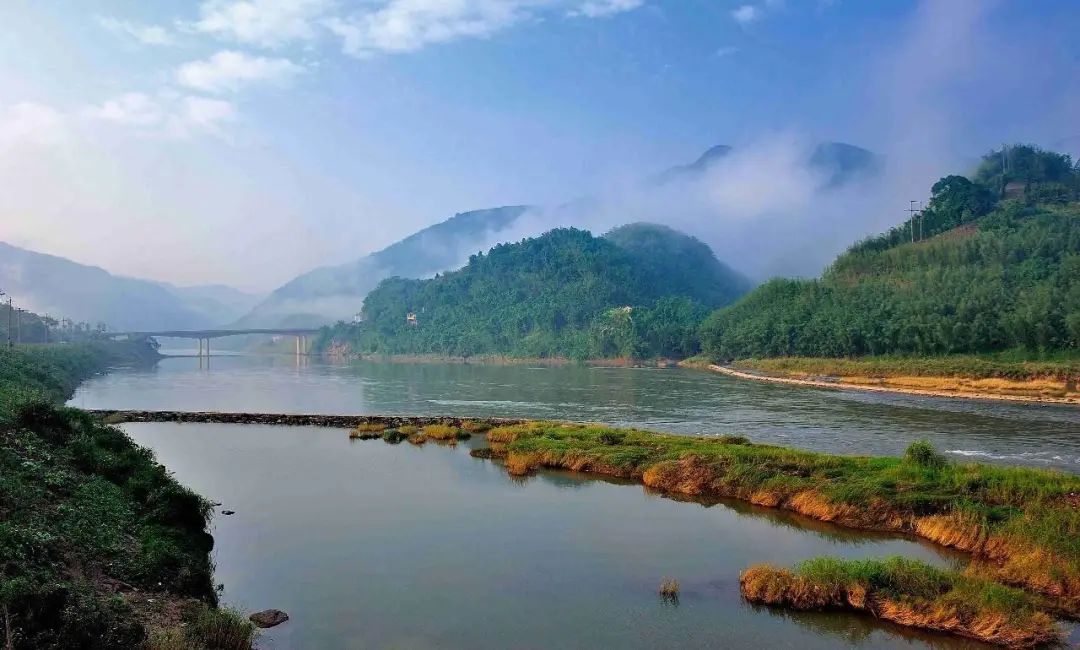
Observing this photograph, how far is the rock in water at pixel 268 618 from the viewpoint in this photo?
13375 millimetres

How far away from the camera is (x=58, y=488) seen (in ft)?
51.4

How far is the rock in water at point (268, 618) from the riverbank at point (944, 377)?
182 ft

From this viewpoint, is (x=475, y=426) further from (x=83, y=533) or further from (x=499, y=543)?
(x=83, y=533)

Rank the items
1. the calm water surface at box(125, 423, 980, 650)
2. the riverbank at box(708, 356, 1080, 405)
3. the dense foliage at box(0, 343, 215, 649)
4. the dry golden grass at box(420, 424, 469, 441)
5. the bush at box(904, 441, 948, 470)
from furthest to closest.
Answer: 1. the riverbank at box(708, 356, 1080, 405)
2. the dry golden grass at box(420, 424, 469, 441)
3. the bush at box(904, 441, 948, 470)
4. the calm water surface at box(125, 423, 980, 650)
5. the dense foliage at box(0, 343, 215, 649)

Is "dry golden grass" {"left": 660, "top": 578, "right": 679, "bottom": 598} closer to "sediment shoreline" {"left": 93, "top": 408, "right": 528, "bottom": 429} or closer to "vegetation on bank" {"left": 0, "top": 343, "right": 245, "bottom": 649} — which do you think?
"vegetation on bank" {"left": 0, "top": 343, "right": 245, "bottom": 649}

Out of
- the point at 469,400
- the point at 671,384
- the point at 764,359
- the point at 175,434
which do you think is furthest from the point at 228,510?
the point at 764,359

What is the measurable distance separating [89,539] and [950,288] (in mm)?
92533

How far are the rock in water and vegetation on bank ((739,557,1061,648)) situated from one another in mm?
8925

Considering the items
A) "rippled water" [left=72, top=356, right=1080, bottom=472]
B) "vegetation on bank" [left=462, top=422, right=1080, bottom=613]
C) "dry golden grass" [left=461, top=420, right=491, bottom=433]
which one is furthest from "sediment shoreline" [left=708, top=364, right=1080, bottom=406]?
"dry golden grass" [left=461, top=420, right=491, bottom=433]

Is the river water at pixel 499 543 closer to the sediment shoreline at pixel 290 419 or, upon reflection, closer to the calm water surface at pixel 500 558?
the calm water surface at pixel 500 558

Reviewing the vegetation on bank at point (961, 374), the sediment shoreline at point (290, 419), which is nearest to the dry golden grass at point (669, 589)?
the sediment shoreline at point (290, 419)

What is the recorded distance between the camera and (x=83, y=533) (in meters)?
13.6

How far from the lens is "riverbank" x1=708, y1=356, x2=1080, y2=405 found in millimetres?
56156

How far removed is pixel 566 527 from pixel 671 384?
5676 cm
